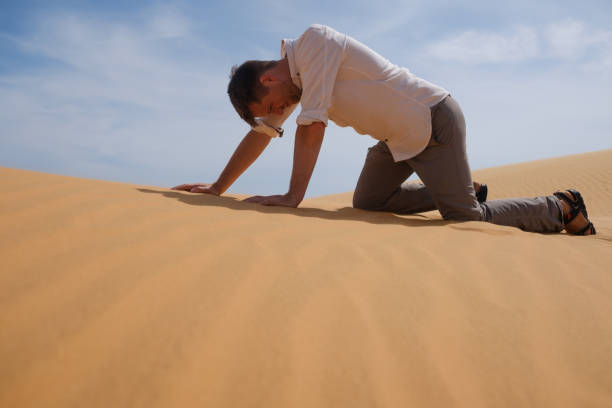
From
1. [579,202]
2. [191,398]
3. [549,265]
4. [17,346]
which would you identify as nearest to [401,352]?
[191,398]

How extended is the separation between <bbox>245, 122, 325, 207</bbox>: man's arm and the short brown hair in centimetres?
39

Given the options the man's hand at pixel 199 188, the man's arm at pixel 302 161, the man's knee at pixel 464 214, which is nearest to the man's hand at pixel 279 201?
the man's arm at pixel 302 161

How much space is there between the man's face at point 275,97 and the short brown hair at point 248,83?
3cm

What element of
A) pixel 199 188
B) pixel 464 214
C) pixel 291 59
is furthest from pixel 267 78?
pixel 464 214

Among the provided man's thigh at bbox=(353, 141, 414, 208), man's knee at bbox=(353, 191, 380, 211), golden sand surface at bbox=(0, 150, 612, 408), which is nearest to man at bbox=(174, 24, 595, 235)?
man's thigh at bbox=(353, 141, 414, 208)

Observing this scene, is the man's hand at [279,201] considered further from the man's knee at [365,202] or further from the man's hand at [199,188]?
the man's knee at [365,202]

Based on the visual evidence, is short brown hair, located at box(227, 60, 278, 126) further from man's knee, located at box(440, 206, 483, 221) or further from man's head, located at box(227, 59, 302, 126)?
man's knee, located at box(440, 206, 483, 221)

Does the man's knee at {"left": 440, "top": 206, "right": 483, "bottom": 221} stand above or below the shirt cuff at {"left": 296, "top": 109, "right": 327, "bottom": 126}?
below

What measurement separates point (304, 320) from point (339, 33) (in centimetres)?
198

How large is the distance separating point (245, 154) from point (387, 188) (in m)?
1.11

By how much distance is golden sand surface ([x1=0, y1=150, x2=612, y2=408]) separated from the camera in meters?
0.87

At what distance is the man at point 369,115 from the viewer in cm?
245

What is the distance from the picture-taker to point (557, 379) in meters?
0.96

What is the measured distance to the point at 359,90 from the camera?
2.54m
